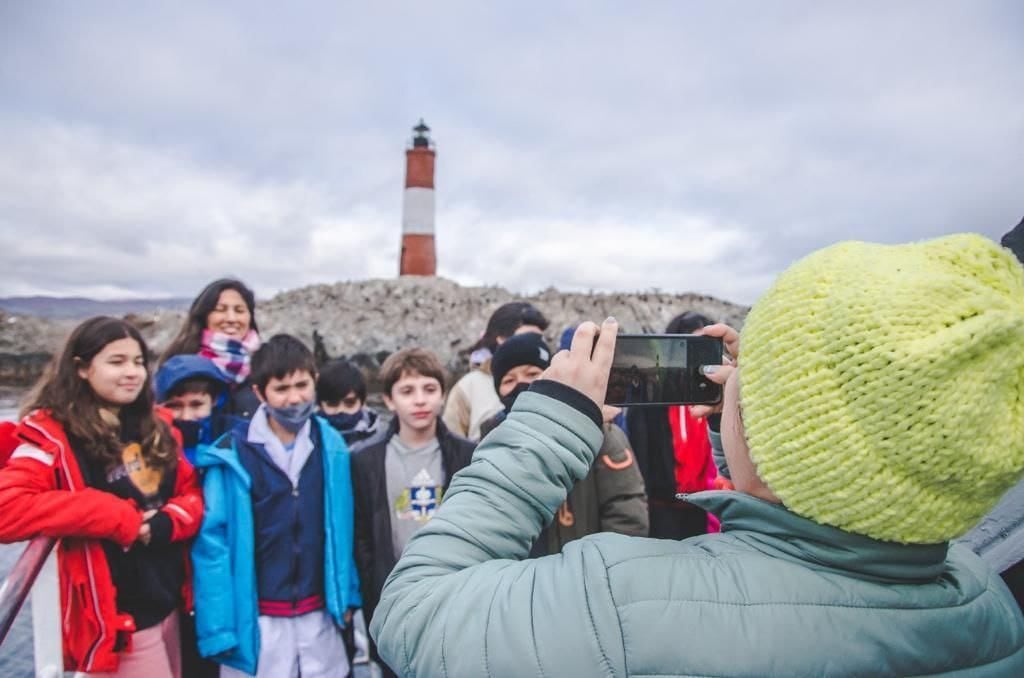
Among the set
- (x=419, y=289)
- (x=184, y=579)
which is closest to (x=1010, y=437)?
(x=184, y=579)

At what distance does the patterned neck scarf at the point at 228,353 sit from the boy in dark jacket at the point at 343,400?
2.78 ft

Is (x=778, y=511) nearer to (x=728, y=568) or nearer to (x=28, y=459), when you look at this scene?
(x=728, y=568)

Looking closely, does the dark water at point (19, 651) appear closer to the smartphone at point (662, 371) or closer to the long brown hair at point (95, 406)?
the long brown hair at point (95, 406)

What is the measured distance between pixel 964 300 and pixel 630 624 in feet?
2.02

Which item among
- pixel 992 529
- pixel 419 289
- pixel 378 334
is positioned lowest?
pixel 992 529

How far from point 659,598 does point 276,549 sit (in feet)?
7.97

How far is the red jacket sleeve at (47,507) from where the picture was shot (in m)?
2.11

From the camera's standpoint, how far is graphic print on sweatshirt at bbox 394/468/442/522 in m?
2.95

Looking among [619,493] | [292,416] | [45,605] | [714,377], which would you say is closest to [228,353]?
[292,416]

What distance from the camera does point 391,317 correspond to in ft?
85.4

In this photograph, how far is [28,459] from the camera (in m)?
2.22

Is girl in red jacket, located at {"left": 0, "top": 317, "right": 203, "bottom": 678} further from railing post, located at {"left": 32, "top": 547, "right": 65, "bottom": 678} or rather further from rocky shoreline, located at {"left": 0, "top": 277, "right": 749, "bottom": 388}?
rocky shoreline, located at {"left": 0, "top": 277, "right": 749, "bottom": 388}

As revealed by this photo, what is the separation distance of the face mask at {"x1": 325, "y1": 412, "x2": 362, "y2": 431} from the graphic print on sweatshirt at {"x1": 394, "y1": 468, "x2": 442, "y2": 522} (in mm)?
1522

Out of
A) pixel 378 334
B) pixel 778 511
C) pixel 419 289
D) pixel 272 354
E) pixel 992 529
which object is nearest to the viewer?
pixel 778 511
